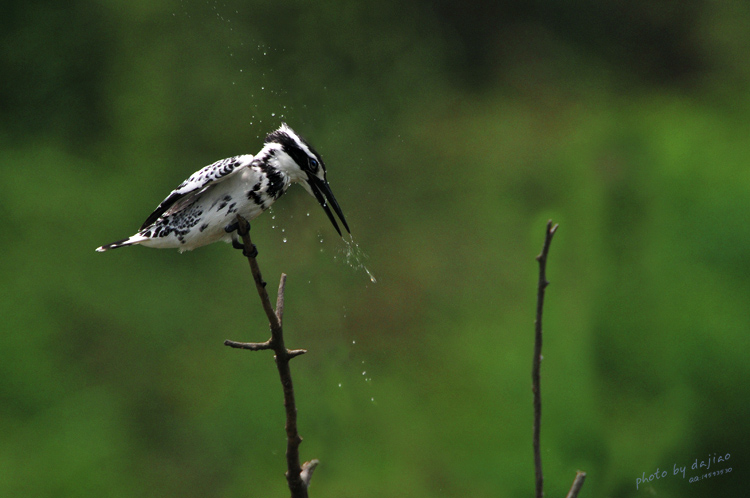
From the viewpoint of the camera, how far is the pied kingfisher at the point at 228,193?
3.94 ft

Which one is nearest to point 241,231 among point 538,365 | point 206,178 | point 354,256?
point 206,178

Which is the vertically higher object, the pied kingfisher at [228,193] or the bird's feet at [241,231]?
the pied kingfisher at [228,193]

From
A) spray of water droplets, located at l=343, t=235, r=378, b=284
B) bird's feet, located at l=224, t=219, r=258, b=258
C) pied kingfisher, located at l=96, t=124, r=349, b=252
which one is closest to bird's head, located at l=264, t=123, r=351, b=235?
pied kingfisher, located at l=96, t=124, r=349, b=252

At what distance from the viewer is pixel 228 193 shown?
1216 mm

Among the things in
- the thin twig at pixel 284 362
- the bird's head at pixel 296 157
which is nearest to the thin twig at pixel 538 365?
the thin twig at pixel 284 362

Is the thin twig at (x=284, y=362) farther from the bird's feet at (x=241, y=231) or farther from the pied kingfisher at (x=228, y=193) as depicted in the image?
the pied kingfisher at (x=228, y=193)

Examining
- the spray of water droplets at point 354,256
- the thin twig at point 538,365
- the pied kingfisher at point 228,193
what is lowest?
the thin twig at point 538,365

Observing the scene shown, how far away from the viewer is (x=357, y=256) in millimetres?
2137

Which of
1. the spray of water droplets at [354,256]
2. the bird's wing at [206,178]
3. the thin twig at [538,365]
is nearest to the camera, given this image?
the thin twig at [538,365]

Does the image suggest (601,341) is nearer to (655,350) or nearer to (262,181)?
(655,350)

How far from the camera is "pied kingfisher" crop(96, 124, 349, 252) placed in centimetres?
120

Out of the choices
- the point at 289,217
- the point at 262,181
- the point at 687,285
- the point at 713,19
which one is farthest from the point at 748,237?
the point at 262,181

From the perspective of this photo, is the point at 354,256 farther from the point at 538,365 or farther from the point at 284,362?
the point at 538,365

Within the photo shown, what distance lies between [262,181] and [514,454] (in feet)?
4.17
